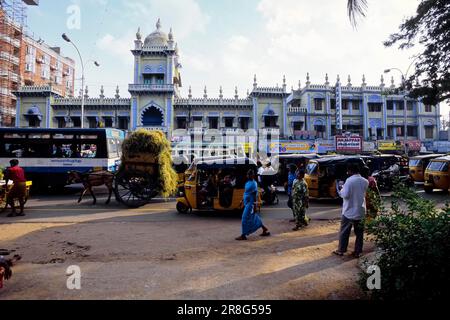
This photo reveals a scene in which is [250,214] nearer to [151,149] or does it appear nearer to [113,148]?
[151,149]

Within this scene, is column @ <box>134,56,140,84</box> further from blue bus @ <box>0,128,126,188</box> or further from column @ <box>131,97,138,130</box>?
blue bus @ <box>0,128,126,188</box>

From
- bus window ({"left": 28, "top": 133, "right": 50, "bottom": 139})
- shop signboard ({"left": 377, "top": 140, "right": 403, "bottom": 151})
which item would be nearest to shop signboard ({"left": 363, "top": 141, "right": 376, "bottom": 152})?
shop signboard ({"left": 377, "top": 140, "right": 403, "bottom": 151})

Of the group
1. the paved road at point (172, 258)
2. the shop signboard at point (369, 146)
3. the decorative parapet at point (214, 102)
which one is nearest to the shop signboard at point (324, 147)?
the shop signboard at point (369, 146)

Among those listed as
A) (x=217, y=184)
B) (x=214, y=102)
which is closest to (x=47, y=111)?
(x=214, y=102)

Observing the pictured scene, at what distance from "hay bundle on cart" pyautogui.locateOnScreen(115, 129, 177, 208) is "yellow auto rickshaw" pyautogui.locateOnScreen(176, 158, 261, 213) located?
1.66 metres

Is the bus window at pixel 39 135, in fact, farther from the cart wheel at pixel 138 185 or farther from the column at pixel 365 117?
the column at pixel 365 117

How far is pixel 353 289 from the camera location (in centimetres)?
390

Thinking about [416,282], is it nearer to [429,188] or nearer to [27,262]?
[27,262]

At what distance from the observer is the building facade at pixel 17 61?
118ft

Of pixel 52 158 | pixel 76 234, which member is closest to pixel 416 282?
pixel 76 234

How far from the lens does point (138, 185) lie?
35.5ft

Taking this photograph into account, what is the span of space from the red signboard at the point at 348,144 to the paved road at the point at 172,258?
21865 mm

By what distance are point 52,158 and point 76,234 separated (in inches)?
345
